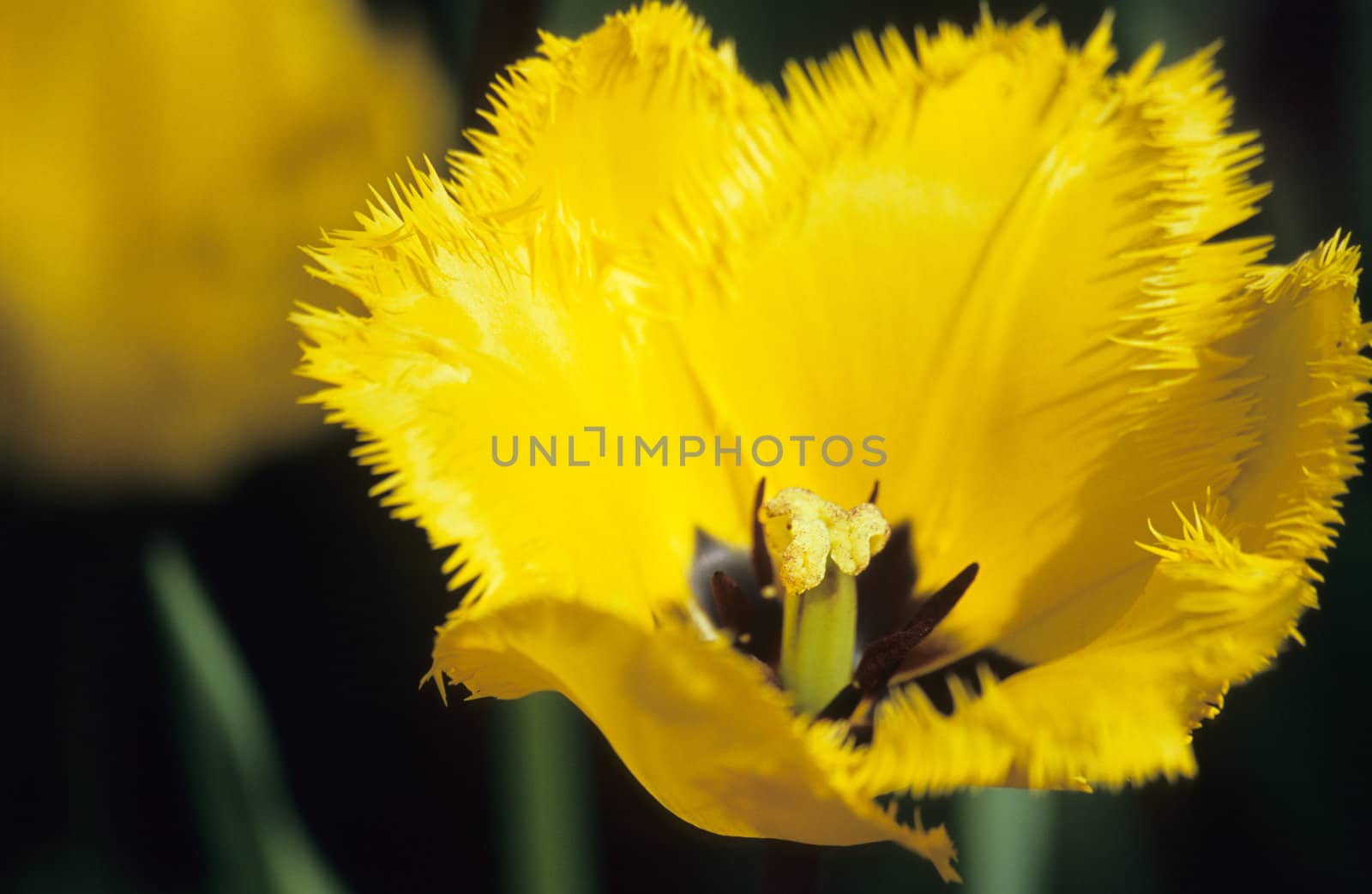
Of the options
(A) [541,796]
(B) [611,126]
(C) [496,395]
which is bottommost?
(A) [541,796]

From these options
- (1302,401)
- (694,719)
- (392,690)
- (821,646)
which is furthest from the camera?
(392,690)

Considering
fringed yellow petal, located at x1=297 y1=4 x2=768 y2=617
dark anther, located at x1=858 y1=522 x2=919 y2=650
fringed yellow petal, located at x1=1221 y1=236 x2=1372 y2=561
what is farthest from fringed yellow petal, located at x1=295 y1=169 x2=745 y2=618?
fringed yellow petal, located at x1=1221 y1=236 x2=1372 y2=561

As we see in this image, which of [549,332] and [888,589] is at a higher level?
[549,332]

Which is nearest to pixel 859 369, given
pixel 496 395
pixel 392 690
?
pixel 496 395

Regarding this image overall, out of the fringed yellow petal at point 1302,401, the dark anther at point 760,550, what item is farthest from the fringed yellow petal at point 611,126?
the fringed yellow petal at point 1302,401

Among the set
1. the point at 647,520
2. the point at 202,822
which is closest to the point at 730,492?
the point at 647,520

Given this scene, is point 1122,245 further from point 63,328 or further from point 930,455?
point 63,328

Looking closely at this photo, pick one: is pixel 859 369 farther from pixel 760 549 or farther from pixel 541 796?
pixel 541 796

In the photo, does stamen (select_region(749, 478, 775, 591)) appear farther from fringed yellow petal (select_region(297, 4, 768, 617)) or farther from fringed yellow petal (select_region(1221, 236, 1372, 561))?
fringed yellow petal (select_region(1221, 236, 1372, 561))
